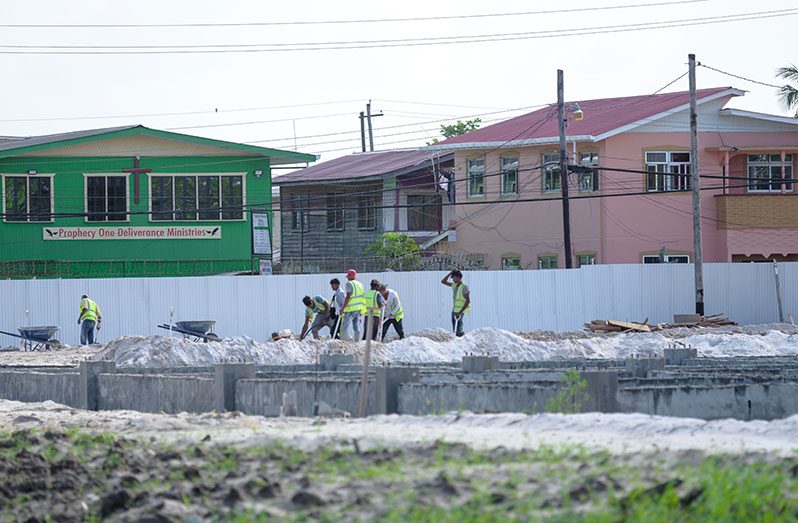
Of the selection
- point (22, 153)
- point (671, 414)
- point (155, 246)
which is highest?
point (22, 153)

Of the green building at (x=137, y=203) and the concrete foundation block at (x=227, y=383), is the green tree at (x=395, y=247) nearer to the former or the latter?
the green building at (x=137, y=203)

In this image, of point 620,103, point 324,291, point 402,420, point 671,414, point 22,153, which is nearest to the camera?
point 402,420

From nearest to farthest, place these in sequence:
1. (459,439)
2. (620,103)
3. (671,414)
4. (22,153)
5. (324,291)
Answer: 1. (459,439)
2. (671,414)
3. (324,291)
4. (22,153)
5. (620,103)

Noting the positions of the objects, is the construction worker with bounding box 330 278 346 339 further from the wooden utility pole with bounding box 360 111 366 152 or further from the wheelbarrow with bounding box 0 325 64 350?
the wooden utility pole with bounding box 360 111 366 152

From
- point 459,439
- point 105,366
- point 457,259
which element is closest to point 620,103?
point 457,259

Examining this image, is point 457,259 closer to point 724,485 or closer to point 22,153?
point 22,153

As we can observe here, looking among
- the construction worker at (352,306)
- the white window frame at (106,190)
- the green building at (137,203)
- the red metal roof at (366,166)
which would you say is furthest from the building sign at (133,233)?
the construction worker at (352,306)

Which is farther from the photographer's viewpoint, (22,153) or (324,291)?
(22,153)

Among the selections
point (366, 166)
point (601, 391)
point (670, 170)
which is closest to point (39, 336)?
point (601, 391)

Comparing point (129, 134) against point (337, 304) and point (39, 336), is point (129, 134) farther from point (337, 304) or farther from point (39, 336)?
point (337, 304)

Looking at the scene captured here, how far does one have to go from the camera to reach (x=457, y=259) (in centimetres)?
4250

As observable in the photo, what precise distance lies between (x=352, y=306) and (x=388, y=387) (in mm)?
13562

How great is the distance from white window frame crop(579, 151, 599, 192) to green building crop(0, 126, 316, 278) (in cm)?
984

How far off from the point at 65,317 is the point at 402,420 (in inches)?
1021
